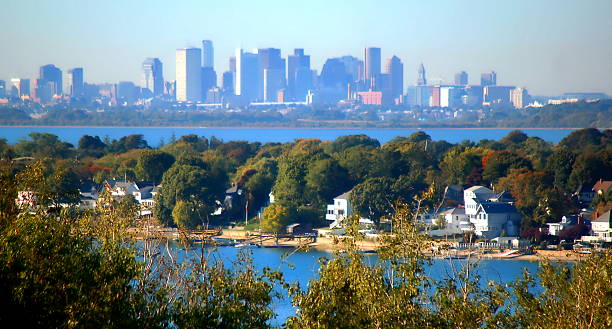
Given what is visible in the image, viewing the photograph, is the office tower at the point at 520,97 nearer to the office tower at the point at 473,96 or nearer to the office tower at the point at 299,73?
the office tower at the point at 473,96

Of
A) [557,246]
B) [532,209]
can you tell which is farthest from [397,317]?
[532,209]

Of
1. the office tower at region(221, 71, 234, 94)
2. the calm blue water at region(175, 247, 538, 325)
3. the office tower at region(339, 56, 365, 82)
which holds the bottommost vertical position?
the calm blue water at region(175, 247, 538, 325)

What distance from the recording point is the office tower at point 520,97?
257 ft

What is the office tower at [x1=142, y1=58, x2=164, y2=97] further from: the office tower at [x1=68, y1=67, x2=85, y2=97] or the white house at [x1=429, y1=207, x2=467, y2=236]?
the white house at [x1=429, y1=207, x2=467, y2=236]

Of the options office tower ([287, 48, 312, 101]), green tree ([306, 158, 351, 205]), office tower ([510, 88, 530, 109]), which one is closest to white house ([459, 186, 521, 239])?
green tree ([306, 158, 351, 205])

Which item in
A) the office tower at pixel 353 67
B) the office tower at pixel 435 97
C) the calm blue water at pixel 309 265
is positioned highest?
the office tower at pixel 353 67

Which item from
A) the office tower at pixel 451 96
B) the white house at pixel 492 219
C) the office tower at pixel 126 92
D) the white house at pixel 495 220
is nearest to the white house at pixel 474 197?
the white house at pixel 492 219

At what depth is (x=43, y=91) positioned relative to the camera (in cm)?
8256

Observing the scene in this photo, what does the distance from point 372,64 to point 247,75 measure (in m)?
12.0

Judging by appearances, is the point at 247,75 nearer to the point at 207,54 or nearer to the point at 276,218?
the point at 207,54

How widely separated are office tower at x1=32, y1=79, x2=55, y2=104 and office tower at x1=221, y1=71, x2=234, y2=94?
16015 millimetres

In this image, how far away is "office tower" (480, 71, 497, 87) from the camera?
8812cm

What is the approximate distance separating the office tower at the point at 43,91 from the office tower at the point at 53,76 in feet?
1.40

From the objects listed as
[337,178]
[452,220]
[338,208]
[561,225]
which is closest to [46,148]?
[337,178]
